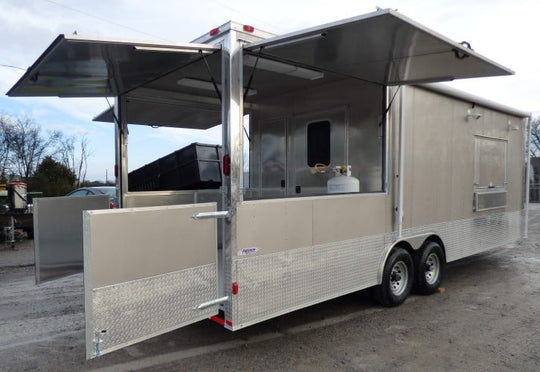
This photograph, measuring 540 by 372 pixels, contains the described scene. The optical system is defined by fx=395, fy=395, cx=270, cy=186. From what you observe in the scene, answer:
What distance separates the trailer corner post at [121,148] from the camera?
490 cm

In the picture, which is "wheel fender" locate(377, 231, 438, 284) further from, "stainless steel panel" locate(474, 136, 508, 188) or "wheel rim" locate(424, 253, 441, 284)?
"stainless steel panel" locate(474, 136, 508, 188)

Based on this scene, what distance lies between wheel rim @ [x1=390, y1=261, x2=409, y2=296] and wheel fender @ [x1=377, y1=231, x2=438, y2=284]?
0.24 m

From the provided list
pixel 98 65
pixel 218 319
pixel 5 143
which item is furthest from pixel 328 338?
pixel 5 143

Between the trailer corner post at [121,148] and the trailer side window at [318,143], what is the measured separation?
2.41 m

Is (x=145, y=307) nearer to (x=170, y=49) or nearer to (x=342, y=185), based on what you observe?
(x=170, y=49)

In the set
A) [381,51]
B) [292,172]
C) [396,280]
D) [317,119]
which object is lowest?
[396,280]

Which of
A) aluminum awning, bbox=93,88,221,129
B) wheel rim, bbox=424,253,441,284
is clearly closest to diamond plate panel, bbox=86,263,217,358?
aluminum awning, bbox=93,88,221,129

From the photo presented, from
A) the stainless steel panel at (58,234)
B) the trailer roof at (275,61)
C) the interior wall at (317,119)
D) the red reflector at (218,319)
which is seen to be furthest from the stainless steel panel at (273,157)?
the red reflector at (218,319)

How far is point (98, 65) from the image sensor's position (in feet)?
11.3

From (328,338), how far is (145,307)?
1927 mm

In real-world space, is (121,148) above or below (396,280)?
above

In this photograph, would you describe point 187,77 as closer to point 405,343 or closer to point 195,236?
point 195,236

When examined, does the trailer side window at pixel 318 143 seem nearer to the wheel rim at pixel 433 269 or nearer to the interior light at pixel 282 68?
the interior light at pixel 282 68

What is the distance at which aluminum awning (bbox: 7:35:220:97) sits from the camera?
2901 millimetres
